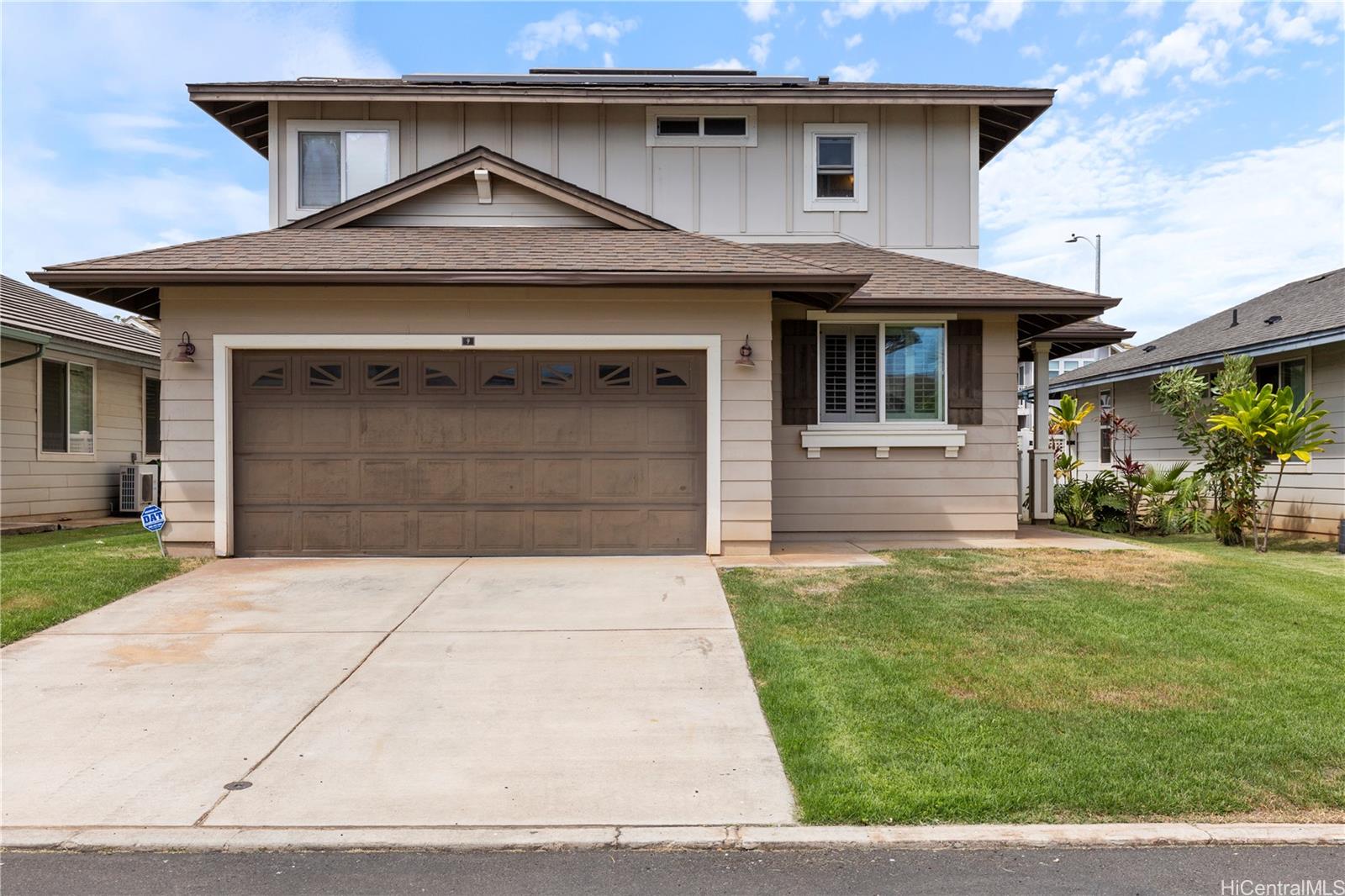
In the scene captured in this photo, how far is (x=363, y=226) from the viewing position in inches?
432

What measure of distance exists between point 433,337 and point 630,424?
7.89ft

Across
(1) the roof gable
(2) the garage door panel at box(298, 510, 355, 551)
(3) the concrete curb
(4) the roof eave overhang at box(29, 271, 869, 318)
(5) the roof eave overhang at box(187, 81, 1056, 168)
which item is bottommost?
(3) the concrete curb

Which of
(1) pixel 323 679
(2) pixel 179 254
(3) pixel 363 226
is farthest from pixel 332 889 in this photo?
(3) pixel 363 226

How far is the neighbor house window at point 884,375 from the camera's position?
1130 cm

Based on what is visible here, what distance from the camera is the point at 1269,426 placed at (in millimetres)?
11812

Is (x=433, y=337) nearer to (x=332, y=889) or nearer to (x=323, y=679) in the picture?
(x=323, y=679)

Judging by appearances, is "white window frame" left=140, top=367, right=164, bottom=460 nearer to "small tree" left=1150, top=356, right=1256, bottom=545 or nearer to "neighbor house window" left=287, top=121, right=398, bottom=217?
"neighbor house window" left=287, top=121, right=398, bottom=217

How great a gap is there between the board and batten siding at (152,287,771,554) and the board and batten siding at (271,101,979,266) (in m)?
4.07

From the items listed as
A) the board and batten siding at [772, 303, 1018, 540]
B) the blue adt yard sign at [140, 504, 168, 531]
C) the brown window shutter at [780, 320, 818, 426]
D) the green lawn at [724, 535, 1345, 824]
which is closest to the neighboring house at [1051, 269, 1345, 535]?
the board and batten siding at [772, 303, 1018, 540]

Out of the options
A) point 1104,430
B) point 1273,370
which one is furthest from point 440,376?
point 1104,430

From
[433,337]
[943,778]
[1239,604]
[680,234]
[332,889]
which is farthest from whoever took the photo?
[680,234]

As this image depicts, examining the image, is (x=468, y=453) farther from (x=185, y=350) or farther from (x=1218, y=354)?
(x=1218, y=354)

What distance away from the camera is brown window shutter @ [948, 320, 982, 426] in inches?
443

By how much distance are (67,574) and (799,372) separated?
27.7 ft
